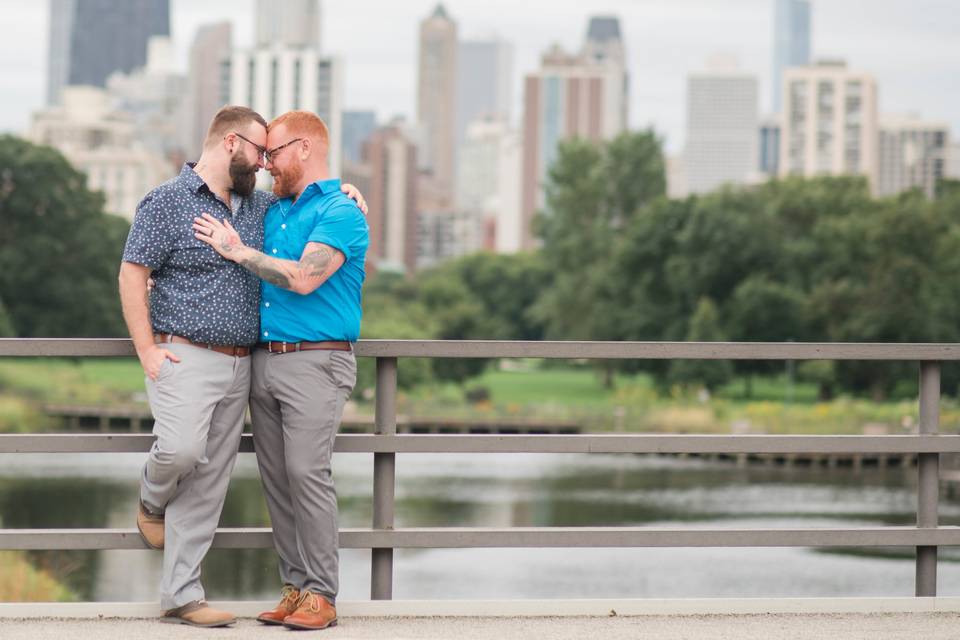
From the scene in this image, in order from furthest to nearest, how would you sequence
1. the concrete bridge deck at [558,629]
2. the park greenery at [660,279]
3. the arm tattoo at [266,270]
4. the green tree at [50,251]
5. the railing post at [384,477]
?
the green tree at [50,251], the park greenery at [660,279], the railing post at [384,477], the concrete bridge deck at [558,629], the arm tattoo at [266,270]

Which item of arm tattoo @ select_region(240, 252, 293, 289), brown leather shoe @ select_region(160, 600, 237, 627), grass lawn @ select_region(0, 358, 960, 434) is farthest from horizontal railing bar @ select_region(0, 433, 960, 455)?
grass lawn @ select_region(0, 358, 960, 434)

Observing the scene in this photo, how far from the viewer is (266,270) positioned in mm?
5441

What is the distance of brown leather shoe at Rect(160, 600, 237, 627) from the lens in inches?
222

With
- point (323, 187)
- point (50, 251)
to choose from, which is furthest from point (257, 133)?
point (50, 251)

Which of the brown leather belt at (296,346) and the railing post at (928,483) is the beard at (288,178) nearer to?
the brown leather belt at (296,346)

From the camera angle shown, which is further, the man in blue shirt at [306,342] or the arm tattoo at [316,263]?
the man in blue shirt at [306,342]

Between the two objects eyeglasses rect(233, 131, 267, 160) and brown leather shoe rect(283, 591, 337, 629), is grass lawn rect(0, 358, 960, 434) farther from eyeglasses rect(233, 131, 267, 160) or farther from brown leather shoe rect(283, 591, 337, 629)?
eyeglasses rect(233, 131, 267, 160)

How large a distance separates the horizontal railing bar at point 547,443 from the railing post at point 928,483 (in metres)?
0.12

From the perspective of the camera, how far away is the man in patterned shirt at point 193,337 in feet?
18.1

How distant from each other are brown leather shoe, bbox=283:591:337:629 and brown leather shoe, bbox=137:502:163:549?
0.59 metres

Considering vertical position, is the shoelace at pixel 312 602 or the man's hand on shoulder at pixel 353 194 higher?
the man's hand on shoulder at pixel 353 194

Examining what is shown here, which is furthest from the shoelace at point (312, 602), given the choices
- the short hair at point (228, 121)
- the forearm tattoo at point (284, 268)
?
the short hair at point (228, 121)

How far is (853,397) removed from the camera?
67.4 m

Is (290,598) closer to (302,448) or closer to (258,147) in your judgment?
(302,448)
